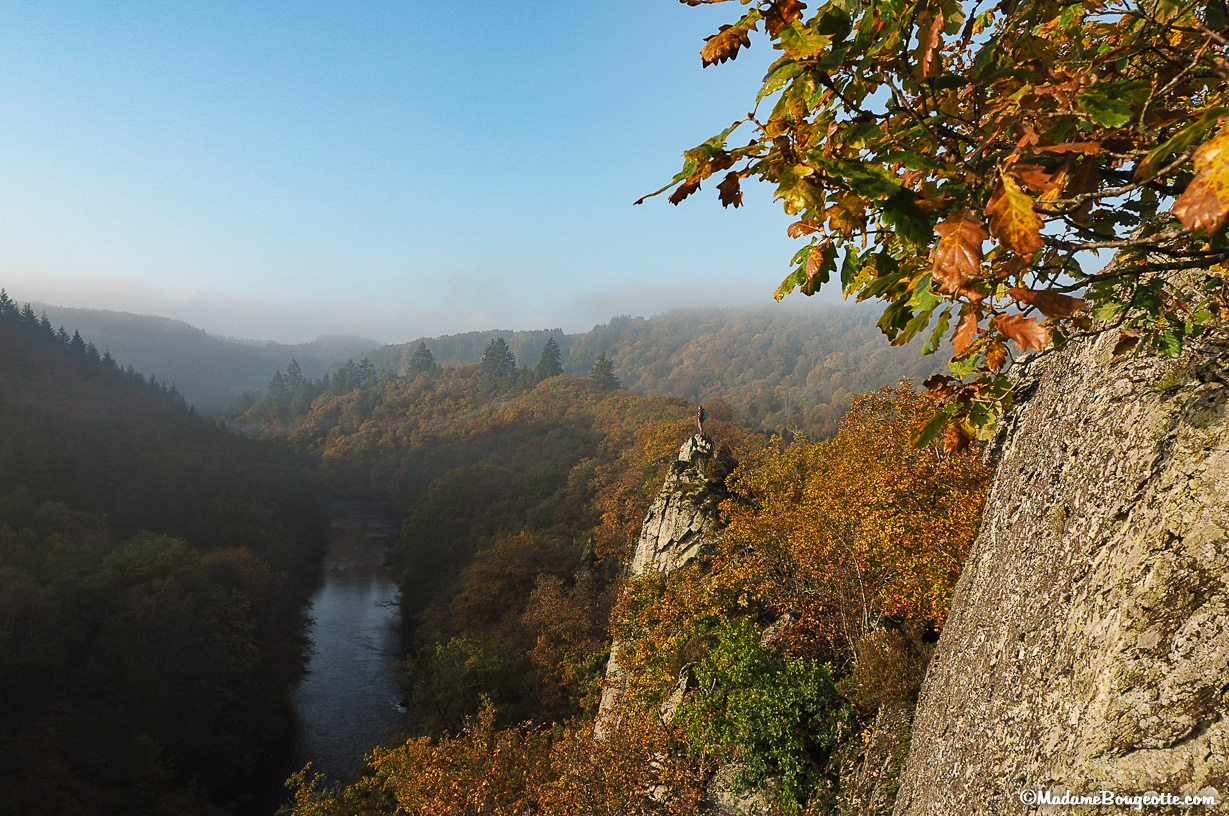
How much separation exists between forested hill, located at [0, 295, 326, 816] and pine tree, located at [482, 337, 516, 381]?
63137 millimetres

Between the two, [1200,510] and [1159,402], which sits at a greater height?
[1159,402]

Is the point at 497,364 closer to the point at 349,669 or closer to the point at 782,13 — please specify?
the point at 349,669

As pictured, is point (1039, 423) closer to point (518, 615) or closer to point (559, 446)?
point (518, 615)

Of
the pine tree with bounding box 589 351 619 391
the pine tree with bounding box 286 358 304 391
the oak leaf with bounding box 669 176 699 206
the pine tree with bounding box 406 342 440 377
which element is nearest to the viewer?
the oak leaf with bounding box 669 176 699 206

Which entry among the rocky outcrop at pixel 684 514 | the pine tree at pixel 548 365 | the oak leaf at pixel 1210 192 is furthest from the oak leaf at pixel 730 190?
the pine tree at pixel 548 365

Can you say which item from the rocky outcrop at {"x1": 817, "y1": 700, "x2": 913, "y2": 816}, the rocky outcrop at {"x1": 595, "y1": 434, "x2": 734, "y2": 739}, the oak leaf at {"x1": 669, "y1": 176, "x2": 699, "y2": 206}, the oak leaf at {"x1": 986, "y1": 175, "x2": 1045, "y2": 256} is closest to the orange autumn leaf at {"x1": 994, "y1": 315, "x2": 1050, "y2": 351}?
the oak leaf at {"x1": 986, "y1": 175, "x2": 1045, "y2": 256}

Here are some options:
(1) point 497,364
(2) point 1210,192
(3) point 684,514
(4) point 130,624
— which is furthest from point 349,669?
(1) point 497,364

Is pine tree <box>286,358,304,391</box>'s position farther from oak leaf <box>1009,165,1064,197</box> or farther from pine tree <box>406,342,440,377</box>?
oak leaf <box>1009,165,1064,197</box>

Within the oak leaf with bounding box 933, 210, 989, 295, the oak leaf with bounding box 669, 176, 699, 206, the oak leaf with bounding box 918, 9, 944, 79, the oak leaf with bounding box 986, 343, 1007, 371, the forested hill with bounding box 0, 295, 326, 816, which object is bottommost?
the forested hill with bounding box 0, 295, 326, 816

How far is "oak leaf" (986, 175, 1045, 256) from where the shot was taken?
4.73 feet

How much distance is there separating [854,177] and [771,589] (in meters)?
15.9

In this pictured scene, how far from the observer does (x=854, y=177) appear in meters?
1.63

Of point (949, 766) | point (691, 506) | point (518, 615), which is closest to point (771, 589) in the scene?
point (691, 506)

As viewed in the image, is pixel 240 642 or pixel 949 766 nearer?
pixel 949 766
